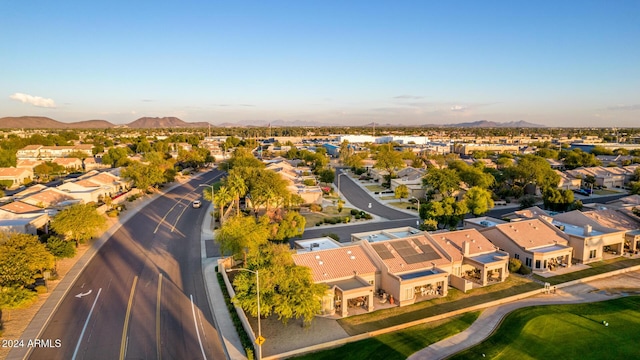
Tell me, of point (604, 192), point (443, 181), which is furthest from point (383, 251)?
point (604, 192)

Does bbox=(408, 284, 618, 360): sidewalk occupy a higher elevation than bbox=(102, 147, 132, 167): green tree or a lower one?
lower

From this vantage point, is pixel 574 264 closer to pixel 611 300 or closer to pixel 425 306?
pixel 611 300

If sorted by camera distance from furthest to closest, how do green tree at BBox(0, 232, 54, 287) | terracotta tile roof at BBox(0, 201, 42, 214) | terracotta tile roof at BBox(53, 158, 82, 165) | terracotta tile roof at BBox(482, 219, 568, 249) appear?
1. terracotta tile roof at BBox(53, 158, 82, 165)
2. terracotta tile roof at BBox(0, 201, 42, 214)
3. terracotta tile roof at BBox(482, 219, 568, 249)
4. green tree at BBox(0, 232, 54, 287)

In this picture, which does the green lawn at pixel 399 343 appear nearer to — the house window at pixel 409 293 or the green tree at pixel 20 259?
the house window at pixel 409 293

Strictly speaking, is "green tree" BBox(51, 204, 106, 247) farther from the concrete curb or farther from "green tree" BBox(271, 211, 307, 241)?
"green tree" BBox(271, 211, 307, 241)

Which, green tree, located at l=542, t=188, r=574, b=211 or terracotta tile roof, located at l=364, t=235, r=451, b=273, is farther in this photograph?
green tree, located at l=542, t=188, r=574, b=211

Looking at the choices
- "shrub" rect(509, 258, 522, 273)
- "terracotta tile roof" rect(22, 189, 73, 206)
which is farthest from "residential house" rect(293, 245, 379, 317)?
"terracotta tile roof" rect(22, 189, 73, 206)

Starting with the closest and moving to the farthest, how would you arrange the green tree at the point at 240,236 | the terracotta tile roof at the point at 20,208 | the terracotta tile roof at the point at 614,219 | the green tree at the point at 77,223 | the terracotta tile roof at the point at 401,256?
the terracotta tile roof at the point at 401,256 < the green tree at the point at 240,236 < the green tree at the point at 77,223 < the terracotta tile roof at the point at 614,219 < the terracotta tile roof at the point at 20,208

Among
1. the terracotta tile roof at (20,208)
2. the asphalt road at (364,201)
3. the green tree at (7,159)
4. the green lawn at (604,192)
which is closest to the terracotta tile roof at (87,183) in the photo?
the terracotta tile roof at (20,208)
